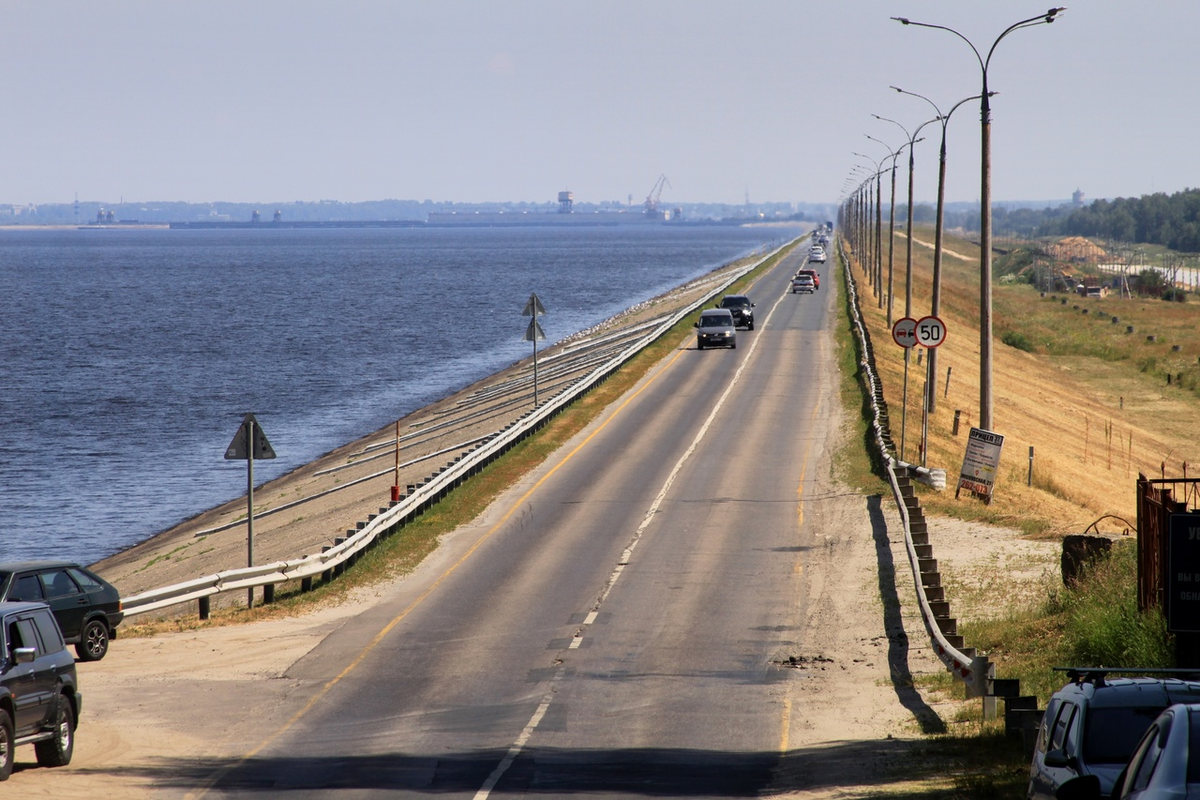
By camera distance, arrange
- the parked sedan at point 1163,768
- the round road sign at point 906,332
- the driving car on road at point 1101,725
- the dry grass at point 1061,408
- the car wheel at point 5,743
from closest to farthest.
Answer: the parked sedan at point 1163,768, the driving car on road at point 1101,725, the car wheel at point 5,743, the round road sign at point 906,332, the dry grass at point 1061,408

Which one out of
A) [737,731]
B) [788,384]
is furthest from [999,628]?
[788,384]

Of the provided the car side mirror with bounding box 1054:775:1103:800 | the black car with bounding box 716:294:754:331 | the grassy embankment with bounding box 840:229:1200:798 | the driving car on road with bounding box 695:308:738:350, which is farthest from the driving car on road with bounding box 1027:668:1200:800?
the black car with bounding box 716:294:754:331

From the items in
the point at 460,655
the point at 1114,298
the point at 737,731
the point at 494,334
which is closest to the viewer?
the point at 737,731

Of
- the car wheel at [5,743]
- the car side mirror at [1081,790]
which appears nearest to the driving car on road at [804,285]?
the car wheel at [5,743]

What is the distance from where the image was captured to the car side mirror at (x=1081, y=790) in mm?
8195

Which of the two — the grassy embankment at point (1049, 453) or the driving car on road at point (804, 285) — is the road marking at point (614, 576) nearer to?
the grassy embankment at point (1049, 453)

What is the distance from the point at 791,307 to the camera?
8419cm

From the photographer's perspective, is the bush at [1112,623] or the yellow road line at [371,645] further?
the bush at [1112,623]

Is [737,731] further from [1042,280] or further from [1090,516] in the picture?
[1042,280]

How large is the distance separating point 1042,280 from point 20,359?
10962cm

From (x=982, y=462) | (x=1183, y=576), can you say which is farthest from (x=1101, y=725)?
(x=982, y=462)

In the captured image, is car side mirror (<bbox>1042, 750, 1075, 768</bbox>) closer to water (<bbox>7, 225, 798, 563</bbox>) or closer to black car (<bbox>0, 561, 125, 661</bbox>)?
black car (<bbox>0, 561, 125, 661</bbox>)

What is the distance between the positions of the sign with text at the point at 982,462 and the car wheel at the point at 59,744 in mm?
19013

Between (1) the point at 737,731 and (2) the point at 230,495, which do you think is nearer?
(1) the point at 737,731
